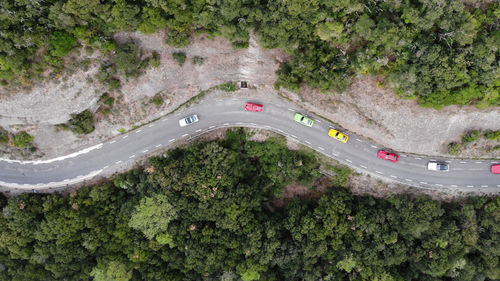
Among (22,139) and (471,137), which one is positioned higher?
(471,137)

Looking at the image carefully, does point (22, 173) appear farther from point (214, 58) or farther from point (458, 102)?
point (458, 102)

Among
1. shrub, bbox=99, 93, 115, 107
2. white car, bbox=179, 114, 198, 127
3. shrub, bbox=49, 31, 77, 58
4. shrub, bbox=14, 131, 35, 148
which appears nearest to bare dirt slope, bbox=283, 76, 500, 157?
white car, bbox=179, 114, 198, 127

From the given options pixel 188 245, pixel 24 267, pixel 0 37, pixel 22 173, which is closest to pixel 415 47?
pixel 188 245

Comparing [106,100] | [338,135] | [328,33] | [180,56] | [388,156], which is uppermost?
[328,33]

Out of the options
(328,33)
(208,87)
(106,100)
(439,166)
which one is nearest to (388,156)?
(439,166)

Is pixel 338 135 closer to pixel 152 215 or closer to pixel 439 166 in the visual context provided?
pixel 439 166

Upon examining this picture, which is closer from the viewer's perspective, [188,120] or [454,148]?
[454,148]

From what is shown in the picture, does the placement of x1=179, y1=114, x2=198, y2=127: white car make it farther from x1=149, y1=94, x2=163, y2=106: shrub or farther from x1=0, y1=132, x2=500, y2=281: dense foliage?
x1=0, y1=132, x2=500, y2=281: dense foliage

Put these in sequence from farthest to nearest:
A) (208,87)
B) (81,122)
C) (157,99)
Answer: (208,87)
(157,99)
(81,122)
